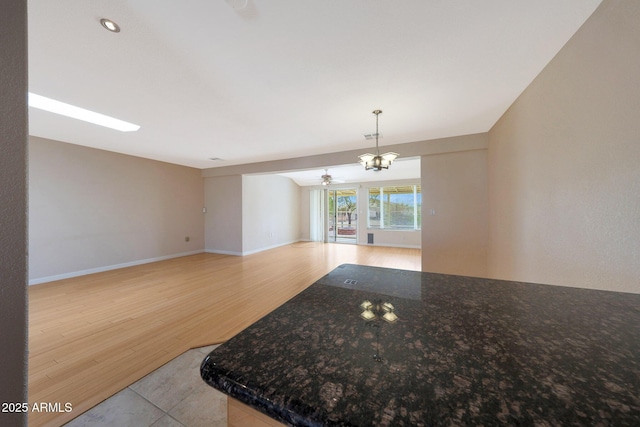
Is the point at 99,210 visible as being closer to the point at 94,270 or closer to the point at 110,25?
the point at 94,270

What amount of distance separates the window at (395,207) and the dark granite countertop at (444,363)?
6317 millimetres

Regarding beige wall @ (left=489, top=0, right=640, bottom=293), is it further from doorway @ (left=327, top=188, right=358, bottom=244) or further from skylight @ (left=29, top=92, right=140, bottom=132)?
doorway @ (left=327, top=188, right=358, bottom=244)

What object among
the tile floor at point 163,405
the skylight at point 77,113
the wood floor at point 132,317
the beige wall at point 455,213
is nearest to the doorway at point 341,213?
the wood floor at point 132,317

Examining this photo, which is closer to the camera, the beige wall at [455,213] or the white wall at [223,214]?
the beige wall at [455,213]

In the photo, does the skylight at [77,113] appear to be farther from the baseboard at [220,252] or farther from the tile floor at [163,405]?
the baseboard at [220,252]

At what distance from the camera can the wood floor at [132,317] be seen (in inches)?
63.4

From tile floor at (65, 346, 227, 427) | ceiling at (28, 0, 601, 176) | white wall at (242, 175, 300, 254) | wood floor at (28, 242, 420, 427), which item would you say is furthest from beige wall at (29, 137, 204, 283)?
tile floor at (65, 346, 227, 427)

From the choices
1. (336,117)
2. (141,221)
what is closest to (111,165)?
(141,221)

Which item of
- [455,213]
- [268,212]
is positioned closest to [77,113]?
[268,212]

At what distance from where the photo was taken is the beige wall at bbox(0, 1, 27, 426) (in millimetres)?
694

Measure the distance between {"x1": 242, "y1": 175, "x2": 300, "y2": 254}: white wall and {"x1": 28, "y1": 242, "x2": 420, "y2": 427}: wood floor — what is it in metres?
1.31

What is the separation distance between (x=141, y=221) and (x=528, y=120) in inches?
259

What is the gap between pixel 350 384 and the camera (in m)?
0.40

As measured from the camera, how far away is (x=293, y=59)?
5.75 ft
